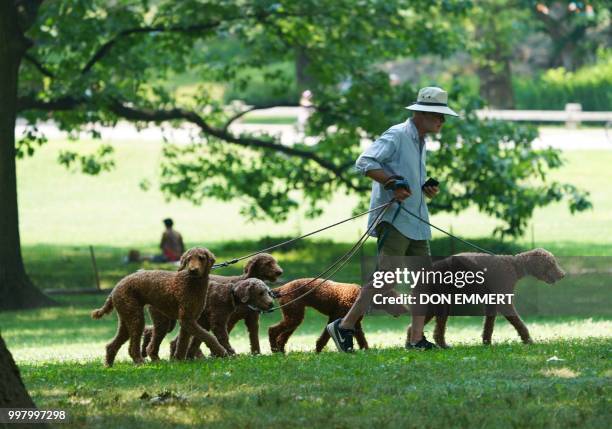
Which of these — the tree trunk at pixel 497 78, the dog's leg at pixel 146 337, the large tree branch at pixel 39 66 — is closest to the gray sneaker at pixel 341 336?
the dog's leg at pixel 146 337

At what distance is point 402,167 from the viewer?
1091cm

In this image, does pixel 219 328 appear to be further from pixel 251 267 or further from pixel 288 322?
pixel 288 322

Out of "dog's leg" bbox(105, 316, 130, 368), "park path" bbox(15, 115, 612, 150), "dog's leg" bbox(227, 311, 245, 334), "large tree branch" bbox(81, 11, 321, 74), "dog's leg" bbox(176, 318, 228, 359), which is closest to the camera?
"dog's leg" bbox(176, 318, 228, 359)

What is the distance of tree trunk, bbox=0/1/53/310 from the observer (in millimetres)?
20734

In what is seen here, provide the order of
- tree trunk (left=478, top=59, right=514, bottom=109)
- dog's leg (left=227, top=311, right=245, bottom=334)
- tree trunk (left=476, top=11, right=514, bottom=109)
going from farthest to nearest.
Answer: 1. tree trunk (left=478, top=59, right=514, bottom=109)
2. tree trunk (left=476, top=11, right=514, bottom=109)
3. dog's leg (left=227, top=311, right=245, bottom=334)

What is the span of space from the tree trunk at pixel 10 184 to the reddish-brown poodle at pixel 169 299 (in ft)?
33.2

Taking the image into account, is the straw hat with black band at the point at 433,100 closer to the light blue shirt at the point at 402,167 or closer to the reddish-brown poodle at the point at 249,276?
the light blue shirt at the point at 402,167

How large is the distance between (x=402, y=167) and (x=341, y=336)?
1.46 m

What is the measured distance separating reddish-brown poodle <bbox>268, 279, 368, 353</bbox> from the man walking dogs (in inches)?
30.5

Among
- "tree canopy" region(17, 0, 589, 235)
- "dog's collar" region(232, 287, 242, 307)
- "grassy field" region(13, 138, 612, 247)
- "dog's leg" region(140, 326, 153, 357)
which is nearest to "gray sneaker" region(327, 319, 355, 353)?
"dog's collar" region(232, 287, 242, 307)

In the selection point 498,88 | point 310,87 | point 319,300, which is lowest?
point 319,300

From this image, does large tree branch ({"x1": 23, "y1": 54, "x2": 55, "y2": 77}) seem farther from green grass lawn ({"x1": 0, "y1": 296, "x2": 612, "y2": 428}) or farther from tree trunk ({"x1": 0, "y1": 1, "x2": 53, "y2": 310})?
green grass lawn ({"x1": 0, "y1": 296, "x2": 612, "y2": 428})

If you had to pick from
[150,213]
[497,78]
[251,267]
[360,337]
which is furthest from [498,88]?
[251,267]

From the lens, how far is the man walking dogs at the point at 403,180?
1081 centimetres
